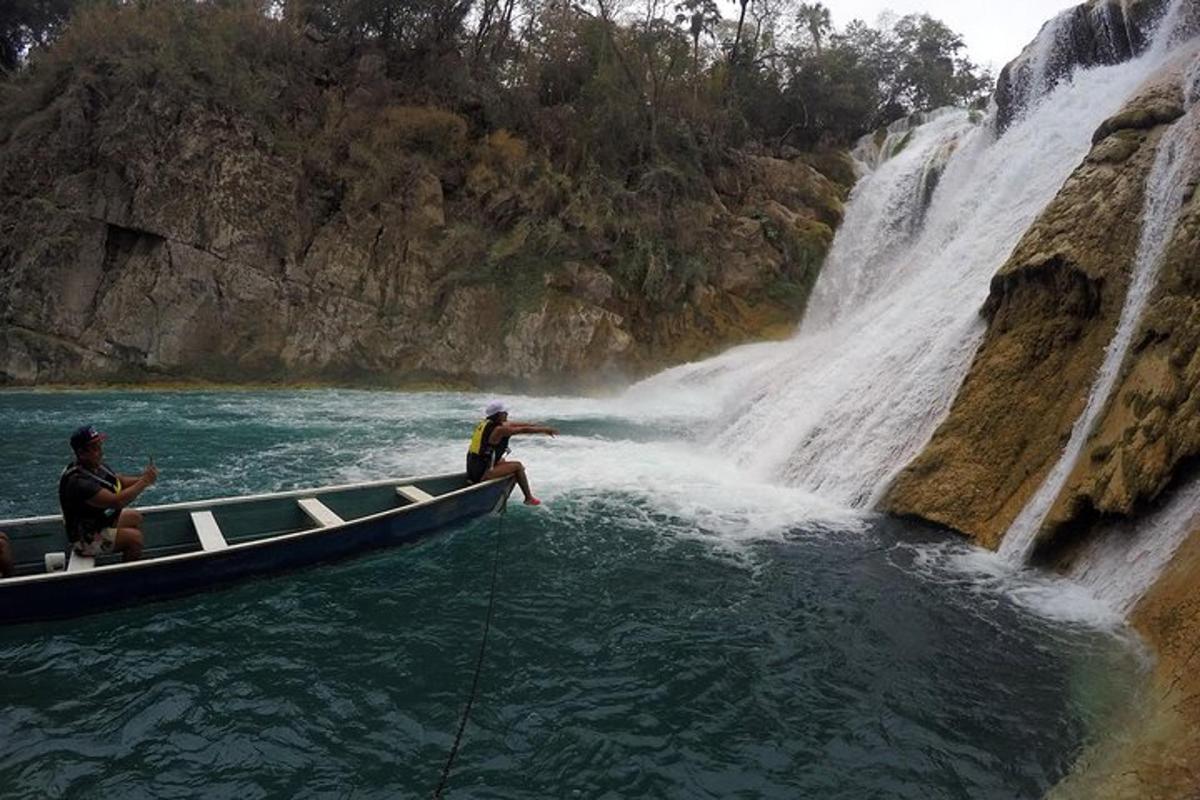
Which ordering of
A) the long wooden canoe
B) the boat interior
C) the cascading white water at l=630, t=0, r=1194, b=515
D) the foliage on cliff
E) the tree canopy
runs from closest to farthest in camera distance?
1. the long wooden canoe
2. the boat interior
3. the cascading white water at l=630, t=0, r=1194, b=515
4. the foliage on cliff
5. the tree canopy

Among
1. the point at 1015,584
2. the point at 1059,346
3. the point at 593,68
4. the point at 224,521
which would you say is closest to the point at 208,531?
the point at 224,521

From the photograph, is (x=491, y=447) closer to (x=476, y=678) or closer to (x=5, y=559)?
(x=476, y=678)

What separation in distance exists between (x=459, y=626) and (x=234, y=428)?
10267 millimetres

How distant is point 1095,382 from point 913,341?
118 inches

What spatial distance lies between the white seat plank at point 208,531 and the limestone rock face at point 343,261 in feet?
49.2

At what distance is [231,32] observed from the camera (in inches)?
899

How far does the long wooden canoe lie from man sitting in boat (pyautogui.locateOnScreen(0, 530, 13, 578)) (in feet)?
0.53

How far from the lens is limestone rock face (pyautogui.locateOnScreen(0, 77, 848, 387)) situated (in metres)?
20.0

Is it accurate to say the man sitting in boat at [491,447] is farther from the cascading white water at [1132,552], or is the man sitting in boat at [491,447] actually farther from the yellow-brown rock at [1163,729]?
the yellow-brown rock at [1163,729]

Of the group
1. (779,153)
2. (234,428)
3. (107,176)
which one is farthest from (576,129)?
(234,428)

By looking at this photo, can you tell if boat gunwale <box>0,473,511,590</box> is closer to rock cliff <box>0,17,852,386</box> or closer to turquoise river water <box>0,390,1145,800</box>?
turquoise river water <box>0,390,1145,800</box>

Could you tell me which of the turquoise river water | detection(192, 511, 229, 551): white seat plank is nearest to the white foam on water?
the turquoise river water

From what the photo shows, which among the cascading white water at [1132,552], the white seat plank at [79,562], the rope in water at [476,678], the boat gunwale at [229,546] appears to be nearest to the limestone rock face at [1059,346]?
the cascading white water at [1132,552]

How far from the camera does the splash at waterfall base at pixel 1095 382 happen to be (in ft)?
20.2
